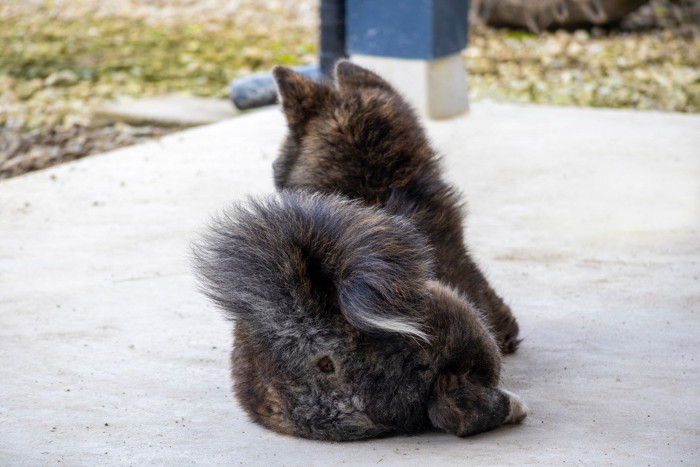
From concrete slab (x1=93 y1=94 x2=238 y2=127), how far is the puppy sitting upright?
190 inches

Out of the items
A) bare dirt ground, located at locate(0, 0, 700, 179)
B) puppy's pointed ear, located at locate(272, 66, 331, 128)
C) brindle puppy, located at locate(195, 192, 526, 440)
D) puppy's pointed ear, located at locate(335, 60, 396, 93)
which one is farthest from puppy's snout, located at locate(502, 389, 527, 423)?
bare dirt ground, located at locate(0, 0, 700, 179)

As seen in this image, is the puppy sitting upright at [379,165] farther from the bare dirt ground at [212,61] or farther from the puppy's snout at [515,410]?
the bare dirt ground at [212,61]

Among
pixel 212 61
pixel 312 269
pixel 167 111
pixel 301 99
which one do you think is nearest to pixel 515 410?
pixel 312 269

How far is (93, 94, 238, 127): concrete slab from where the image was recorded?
8336 mm

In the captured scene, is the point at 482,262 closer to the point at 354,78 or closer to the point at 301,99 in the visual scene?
the point at 354,78

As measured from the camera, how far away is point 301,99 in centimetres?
354

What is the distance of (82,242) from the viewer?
16.5 feet

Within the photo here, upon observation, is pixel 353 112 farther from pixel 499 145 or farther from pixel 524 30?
pixel 524 30

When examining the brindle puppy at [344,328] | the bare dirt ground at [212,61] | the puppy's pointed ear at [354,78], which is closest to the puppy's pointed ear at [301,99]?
the puppy's pointed ear at [354,78]

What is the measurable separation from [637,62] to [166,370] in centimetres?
738

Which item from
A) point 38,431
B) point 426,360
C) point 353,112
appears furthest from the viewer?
point 353,112

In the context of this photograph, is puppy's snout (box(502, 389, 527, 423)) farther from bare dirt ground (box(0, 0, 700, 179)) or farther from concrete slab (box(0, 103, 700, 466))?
bare dirt ground (box(0, 0, 700, 179))

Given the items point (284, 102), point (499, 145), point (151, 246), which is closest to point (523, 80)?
point (499, 145)

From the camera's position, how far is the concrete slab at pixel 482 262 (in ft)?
9.70
